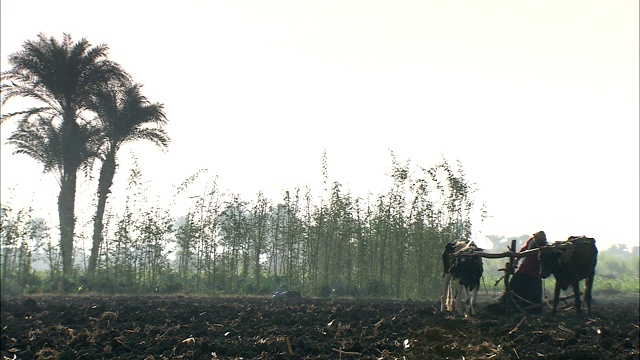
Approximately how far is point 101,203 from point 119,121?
3399 millimetres

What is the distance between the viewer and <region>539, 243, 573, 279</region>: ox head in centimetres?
1255

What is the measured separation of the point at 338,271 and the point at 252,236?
3610 mm

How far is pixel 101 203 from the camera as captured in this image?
27.1 m

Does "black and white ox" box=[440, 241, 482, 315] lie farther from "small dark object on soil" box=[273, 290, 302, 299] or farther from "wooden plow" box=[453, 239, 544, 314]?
"small dark object on soil" box=[273, 290, 302, 299]

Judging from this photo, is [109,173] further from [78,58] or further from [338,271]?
[338,271]

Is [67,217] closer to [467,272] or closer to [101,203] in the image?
[101,203]

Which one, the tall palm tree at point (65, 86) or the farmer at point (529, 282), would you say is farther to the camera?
the tall palm tree at point (65, 86)

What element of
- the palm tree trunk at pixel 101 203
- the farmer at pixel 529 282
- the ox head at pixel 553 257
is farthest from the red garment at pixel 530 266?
the palm tree trunk at pixel 101 203

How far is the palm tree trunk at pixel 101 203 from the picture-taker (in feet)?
86.7

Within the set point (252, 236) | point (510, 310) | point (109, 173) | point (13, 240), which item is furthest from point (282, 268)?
point (510, 310)

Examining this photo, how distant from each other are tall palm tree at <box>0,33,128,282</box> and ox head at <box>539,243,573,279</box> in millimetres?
19576

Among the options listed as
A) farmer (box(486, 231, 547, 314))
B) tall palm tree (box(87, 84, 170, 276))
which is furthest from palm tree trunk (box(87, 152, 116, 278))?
farmer (box(486, 231, 547, 314))

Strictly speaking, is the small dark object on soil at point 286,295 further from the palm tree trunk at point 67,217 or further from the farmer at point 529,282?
the palm tree trunk at point 67,217

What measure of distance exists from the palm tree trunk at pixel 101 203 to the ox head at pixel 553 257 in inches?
706
